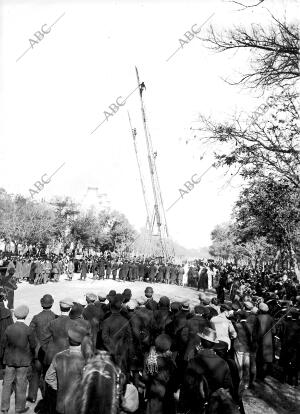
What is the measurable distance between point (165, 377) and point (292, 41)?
684cm

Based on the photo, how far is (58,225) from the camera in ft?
153

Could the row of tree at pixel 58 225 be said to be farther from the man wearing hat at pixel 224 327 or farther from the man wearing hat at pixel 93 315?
the man wearing hat at pixel 224 327

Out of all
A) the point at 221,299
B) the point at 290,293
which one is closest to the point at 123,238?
the point at 221,299

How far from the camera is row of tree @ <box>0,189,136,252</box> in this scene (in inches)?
1606

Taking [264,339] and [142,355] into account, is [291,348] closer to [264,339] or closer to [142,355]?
[264,339]

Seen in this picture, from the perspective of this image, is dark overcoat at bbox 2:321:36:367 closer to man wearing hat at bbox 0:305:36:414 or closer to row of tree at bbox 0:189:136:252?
man wearing hat at bbox 0:305:36:414

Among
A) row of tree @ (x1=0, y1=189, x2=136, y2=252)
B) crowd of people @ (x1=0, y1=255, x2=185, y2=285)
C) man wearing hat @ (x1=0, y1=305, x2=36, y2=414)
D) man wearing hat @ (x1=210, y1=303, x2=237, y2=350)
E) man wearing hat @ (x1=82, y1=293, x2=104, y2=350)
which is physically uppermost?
row of tree @ (x1=0, y1=189, x2=136, y2=252)

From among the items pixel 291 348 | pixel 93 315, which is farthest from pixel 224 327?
pixel 291 348

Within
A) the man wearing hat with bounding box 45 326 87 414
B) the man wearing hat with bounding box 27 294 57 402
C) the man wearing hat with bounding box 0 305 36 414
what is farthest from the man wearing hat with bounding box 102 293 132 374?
the man wearing hat with bounding box 45 326 87 414

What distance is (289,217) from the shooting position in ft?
63.8

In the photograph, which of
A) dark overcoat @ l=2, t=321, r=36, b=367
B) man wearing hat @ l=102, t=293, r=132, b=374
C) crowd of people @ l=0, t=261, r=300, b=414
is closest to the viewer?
crowd of people @ l=0, t=261, r=300, b=414

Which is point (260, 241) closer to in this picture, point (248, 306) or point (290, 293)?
point (290, 293)

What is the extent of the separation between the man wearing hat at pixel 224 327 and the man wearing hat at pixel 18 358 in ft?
8.95

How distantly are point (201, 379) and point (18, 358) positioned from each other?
119 inches
